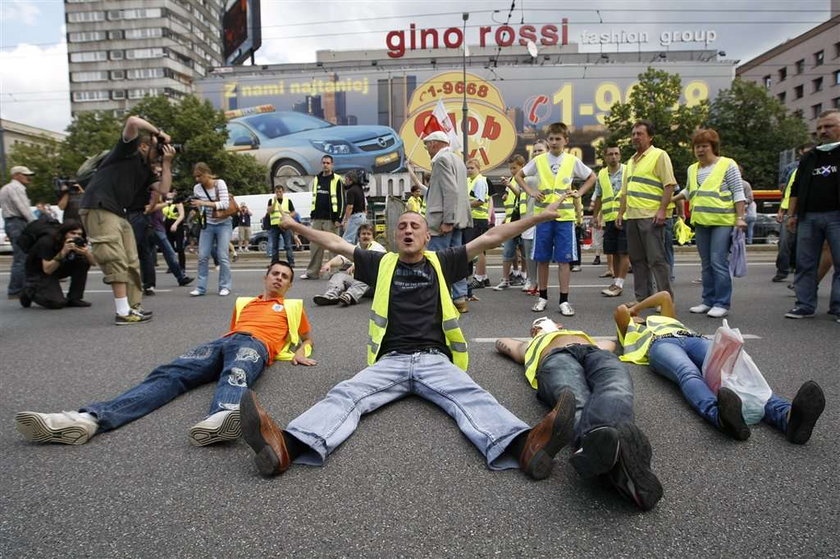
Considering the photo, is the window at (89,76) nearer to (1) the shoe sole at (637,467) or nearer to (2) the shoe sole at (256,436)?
(2) the shoe sole at (256,436)

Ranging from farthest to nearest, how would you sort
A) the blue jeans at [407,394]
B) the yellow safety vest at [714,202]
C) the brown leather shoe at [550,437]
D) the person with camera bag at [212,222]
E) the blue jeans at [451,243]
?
the person with camera bag at [212,222]
the blue jeans at [451,243]
the yellow safety vest at [714,202]
the blue jeans at [407,394]
the brown leather shoe at [550,437]

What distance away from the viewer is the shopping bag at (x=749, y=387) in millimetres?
3016

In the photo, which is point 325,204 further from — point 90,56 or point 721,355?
point 90,56

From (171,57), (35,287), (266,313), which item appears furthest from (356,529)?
(171,57)

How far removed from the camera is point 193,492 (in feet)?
7.93

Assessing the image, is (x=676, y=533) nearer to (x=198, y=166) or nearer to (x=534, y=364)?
(x=534, y=364)

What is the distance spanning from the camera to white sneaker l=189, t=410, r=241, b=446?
111 inches

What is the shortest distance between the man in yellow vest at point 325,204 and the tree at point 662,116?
3453 cm

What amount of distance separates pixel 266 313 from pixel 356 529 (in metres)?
2.44

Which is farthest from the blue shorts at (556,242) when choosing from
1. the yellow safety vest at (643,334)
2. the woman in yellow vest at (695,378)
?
the yellow safety vest at (643,334)

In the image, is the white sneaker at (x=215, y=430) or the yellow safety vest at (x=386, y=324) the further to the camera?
the yellow safety vest at (x=386, y=324)

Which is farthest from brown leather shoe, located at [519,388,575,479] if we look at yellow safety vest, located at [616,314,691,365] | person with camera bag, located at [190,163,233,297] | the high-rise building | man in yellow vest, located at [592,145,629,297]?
the high-rise building

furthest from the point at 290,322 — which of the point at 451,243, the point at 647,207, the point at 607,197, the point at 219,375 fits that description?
the point at 607,197

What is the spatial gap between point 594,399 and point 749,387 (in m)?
1.05
